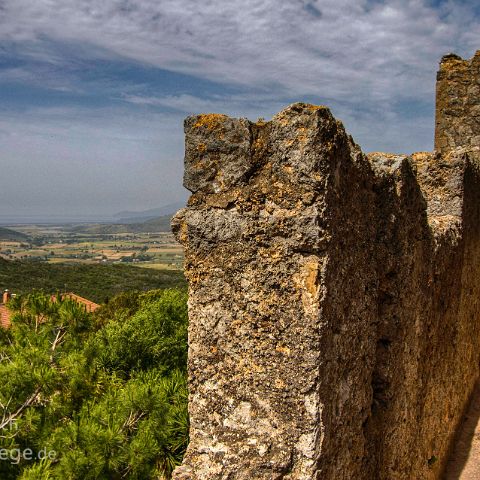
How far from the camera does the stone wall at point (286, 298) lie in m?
2.23

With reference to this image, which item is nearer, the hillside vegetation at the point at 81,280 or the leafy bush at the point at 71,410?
the leafy bush at the point at 71,410

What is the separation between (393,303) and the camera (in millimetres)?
2988

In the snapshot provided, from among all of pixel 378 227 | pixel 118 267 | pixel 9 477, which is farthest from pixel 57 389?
pixel 118 267

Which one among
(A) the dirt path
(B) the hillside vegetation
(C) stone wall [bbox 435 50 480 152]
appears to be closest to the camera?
(A) the dirt path

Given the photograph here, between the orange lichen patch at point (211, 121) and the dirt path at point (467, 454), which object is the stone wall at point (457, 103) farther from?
the orange lichen patch at point (211, 121)

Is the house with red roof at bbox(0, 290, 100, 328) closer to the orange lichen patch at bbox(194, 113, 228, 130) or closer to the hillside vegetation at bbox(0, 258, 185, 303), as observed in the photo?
the orange lichen patch at bbox(194, 113, 228, 130)

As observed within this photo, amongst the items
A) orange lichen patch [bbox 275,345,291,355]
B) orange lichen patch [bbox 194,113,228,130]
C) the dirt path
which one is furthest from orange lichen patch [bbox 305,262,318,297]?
the dirt path

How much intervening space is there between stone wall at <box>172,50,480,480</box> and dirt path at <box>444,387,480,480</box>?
2261mm

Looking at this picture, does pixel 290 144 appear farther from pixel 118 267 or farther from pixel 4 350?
pixel 118 267

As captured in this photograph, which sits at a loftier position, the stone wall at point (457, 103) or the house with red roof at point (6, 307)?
the stone wall at point (457, 103)

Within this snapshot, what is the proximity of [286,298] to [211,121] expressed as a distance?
0.88 m

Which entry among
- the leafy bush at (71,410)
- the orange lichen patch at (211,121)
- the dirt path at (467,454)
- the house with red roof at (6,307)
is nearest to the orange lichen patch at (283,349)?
the orange lichen patch at (211,121)

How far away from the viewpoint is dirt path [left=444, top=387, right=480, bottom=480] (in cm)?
469

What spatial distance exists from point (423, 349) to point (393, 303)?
0.91m
